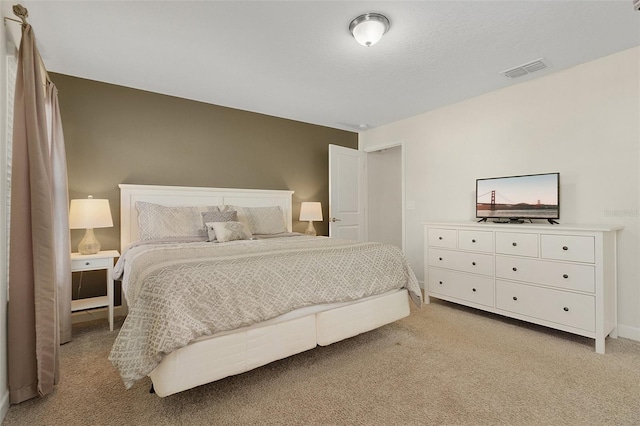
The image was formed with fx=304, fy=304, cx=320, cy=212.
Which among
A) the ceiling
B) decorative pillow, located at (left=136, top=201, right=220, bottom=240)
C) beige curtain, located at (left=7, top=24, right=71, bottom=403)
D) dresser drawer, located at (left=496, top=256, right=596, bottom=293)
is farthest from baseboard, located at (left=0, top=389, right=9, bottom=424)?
dresser drawer, located at (left=496, top=256, right=596, bottom=293)

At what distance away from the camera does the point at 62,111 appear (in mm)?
2912

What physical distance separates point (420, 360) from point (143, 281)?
184 cm

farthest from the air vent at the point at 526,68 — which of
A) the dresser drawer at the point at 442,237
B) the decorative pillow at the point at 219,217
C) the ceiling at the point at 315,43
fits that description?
the decorative pillow at the point at 219,217

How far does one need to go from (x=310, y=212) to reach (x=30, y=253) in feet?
9.73

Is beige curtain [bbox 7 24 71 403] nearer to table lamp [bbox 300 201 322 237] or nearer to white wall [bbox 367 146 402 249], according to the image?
table lamp [bbox 300 201 322 237]

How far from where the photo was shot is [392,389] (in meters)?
1.78

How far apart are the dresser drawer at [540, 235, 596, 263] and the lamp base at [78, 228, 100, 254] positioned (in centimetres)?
393

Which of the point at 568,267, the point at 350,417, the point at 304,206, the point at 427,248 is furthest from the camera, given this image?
the point at 304,206

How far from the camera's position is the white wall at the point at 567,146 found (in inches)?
97.8

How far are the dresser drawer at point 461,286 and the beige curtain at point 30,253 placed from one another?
3.23m

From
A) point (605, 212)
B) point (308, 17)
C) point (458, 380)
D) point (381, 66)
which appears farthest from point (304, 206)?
point (605, 212)

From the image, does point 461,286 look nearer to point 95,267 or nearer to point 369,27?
point 369,27

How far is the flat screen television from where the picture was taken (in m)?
2.80

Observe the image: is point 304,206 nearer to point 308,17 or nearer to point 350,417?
point 308,17
